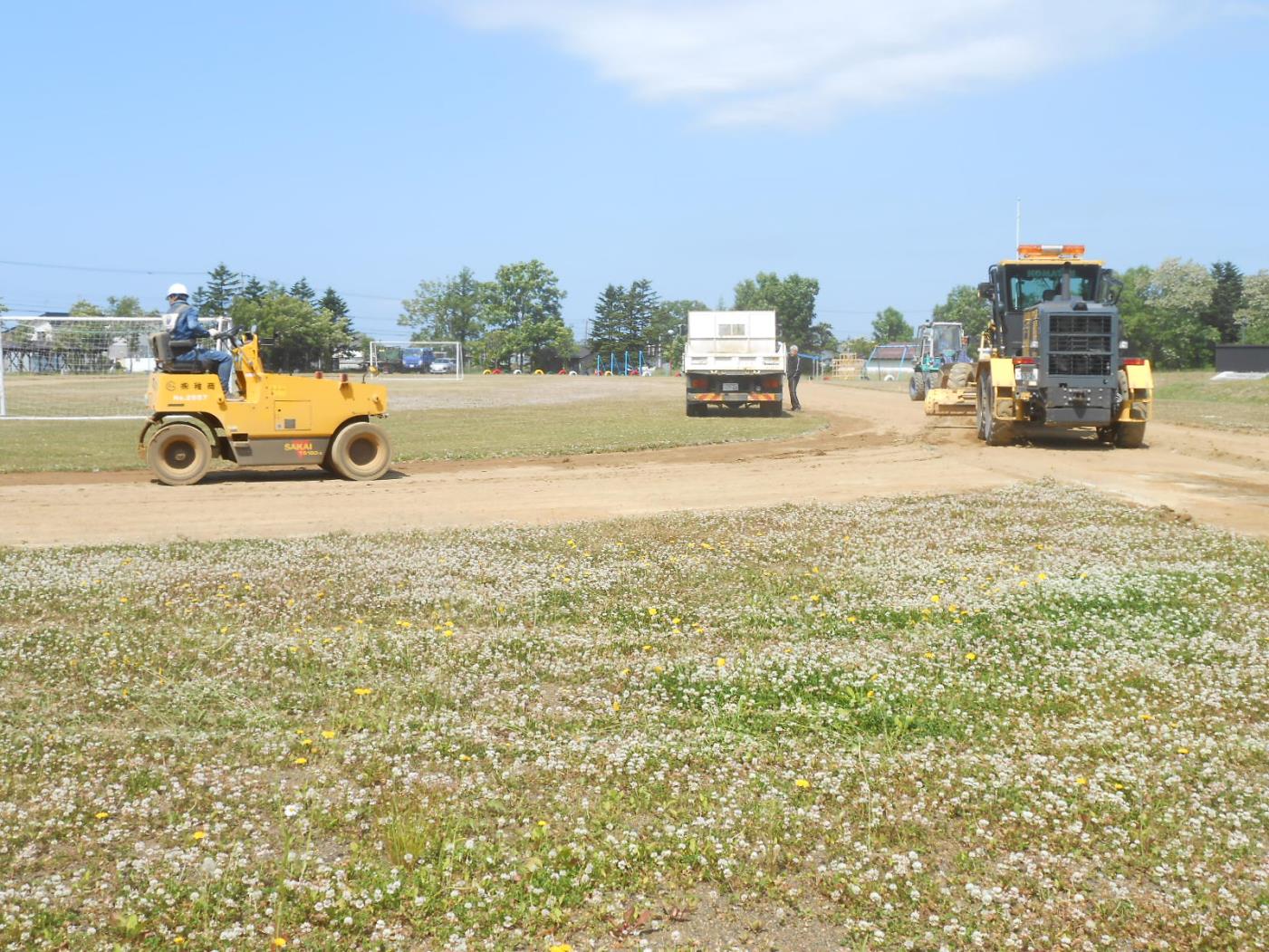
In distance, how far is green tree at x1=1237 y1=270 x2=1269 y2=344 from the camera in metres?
88.0

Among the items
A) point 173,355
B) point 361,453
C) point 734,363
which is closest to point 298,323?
point 734,363

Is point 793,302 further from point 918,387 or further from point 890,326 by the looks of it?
point 918,387

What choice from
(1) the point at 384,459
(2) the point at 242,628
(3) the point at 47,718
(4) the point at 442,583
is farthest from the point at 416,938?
(1) the point at 384,459

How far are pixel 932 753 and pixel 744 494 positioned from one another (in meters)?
10.2

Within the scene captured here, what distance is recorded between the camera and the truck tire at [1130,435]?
71.2 ft

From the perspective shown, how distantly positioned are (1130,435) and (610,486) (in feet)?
35.5

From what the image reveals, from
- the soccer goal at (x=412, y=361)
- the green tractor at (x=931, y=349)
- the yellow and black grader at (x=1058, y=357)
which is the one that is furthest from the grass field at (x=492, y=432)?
the soccer goal at (x=412, y=361)

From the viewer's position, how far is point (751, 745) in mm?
5730

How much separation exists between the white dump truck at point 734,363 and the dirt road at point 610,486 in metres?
8.13

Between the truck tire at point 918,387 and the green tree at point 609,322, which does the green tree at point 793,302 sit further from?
the truck tire at point 918,387

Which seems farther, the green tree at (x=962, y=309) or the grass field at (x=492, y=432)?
the green tree at (x=962, y=309)

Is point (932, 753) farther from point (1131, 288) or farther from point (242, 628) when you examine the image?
point (1131, 288)

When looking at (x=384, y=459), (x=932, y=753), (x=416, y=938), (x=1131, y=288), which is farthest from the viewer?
(x=1131, y=288)

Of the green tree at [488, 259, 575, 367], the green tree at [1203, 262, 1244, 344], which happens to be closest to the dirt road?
the green tree at [1203, 262, 1244, 344]
